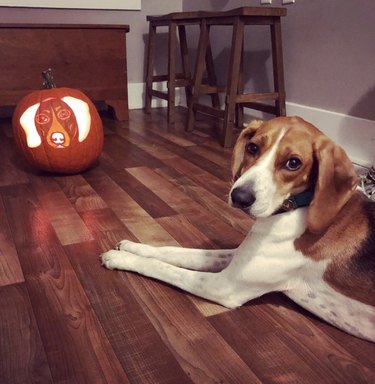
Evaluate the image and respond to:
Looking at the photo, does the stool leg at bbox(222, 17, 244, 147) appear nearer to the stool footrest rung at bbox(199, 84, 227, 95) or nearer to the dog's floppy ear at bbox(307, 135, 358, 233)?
the stool footrest rung at bbox(199, 84, 227, 95)

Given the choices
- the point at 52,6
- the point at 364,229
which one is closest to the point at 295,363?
the point at 364,229

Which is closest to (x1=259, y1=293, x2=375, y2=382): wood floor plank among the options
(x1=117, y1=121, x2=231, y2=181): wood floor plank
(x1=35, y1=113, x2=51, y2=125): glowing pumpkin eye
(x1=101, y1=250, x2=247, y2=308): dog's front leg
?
(x1=101, y1=250, x2=247, y2=308): dog's front leg

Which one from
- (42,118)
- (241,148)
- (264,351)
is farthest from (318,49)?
(264,351)

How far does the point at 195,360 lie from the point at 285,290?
0.41 metres

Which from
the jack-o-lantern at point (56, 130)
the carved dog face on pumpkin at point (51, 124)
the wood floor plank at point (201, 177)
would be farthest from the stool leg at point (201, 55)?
the carved dog face on pumpkin at point (51, 124)

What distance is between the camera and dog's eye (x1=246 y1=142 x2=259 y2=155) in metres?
1.42

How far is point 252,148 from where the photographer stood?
1.44 m

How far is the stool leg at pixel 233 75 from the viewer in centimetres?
336

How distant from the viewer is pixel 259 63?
4.07m

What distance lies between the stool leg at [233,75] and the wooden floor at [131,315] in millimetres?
1087

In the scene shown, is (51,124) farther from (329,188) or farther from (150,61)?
(150,61)

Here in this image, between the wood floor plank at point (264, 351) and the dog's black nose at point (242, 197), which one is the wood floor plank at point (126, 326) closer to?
the wood floor plank at point (264, 351)

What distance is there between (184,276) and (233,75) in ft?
7.24

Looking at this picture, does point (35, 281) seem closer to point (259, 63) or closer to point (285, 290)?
point (285, 290)
